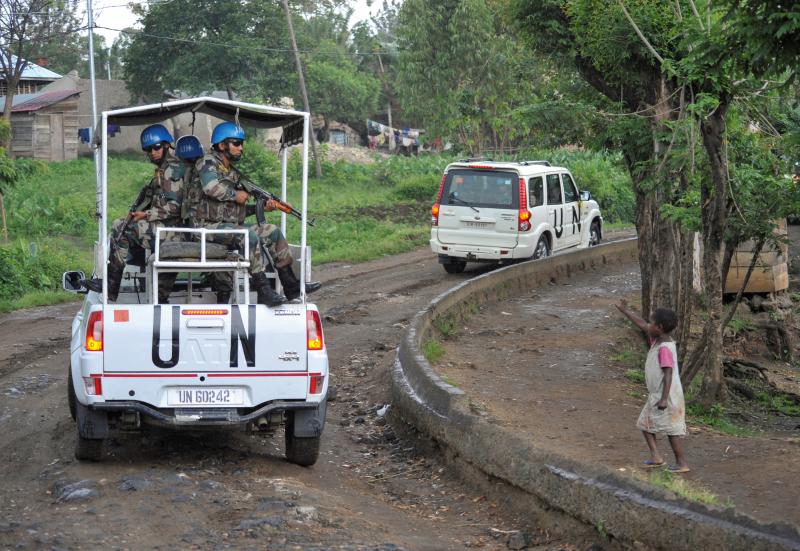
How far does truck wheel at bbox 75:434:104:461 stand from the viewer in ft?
25.5

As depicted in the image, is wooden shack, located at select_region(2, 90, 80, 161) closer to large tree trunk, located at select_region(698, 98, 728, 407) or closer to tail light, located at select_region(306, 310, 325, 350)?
large tree trunk, located at select_region(698, 98, 728, 407)

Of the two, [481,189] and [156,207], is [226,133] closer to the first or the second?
[156,207]

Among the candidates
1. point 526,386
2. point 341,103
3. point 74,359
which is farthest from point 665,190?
point 341,103

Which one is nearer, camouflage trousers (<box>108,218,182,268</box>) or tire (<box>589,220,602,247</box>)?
camouflage trousers (<box>108,218,182,268</box>)

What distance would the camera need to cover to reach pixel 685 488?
6.12 meters

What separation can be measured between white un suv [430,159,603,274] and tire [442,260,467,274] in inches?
14.5

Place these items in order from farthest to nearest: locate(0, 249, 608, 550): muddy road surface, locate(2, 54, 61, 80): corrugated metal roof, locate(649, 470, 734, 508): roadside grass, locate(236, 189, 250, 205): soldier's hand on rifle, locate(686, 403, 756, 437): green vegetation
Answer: locate(2, 54, 61, 80): corrugated metal roof < locate(686, 403, 756, 437): green vegetation < locate(236, 189, 250, 205): soldier's hand on rifle < locate(0, 249, 608, 550): muddy road surface < locate(649, 470, 734, 508): roadside grass

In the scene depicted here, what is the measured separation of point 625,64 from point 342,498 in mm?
6222

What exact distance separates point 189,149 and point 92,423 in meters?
2.47

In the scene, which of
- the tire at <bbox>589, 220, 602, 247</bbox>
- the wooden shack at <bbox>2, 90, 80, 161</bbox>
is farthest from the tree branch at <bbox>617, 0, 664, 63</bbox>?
the wooden shack at <bbox>2, 90, 80, 161</bbox>

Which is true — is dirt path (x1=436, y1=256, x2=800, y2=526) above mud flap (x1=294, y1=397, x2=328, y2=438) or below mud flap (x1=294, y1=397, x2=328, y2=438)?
below

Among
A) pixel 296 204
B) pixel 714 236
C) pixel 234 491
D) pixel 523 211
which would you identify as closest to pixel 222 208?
pixel 234 491

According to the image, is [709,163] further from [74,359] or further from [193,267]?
[74,359]

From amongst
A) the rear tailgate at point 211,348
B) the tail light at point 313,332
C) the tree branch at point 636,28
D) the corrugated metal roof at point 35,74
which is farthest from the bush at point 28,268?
the corrugated metal roof at point 35,74
